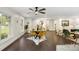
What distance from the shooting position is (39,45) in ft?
6.59

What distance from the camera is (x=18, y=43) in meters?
1.98

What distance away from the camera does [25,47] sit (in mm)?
1977

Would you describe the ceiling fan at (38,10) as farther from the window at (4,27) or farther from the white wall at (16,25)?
the window at (4,27)

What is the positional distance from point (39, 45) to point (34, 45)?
0.11 m

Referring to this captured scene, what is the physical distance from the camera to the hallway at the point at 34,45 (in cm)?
195

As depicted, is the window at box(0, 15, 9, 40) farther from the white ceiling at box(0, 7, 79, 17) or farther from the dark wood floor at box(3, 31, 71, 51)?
the dark wood floor at box(3, 31, 71, 51)

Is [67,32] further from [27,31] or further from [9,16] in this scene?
[9,16]

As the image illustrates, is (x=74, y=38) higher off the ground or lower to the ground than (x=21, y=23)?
lower

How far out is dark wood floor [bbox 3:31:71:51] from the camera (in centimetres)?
195

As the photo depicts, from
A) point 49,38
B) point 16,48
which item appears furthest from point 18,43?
point 49,38

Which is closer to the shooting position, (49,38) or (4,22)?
(4,22)

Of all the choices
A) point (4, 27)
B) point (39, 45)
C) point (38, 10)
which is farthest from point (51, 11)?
point (4, 27)

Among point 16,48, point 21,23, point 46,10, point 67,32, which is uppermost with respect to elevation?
point 46,10
